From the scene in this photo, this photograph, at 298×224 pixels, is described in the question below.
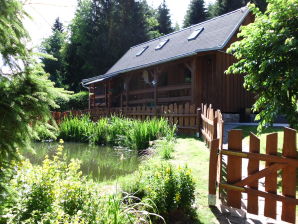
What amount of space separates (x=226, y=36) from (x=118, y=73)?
792 centimetres

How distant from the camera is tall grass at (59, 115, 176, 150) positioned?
9270 mm

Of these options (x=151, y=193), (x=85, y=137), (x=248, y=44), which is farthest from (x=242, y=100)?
(x=151, y=193)

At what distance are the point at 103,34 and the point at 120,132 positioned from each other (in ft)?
88.2

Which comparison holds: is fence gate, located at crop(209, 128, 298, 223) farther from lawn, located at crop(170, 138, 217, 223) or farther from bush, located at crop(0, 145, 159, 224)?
bush, located at crop(0, 145, 159, 224)

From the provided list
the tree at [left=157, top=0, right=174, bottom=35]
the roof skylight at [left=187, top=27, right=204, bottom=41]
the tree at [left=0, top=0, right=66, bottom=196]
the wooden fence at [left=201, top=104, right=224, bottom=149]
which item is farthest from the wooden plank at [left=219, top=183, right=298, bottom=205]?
the tree at [left=157, top=0, right=174, bottom=35]

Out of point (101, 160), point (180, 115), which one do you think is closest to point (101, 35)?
point (180, 115)

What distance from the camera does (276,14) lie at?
5.08 metres

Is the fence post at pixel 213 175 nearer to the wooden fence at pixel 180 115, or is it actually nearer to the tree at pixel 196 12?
the wooden fence at pixel 180 115

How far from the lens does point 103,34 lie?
35.4 m

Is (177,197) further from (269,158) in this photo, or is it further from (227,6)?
(227,6)

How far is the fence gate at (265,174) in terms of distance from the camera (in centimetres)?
324

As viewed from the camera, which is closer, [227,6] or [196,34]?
[196,34]

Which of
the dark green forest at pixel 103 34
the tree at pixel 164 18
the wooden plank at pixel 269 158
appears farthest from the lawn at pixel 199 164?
the tree at pixel 164 18

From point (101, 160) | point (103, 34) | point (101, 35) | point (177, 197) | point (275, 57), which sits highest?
point (103, 34)
